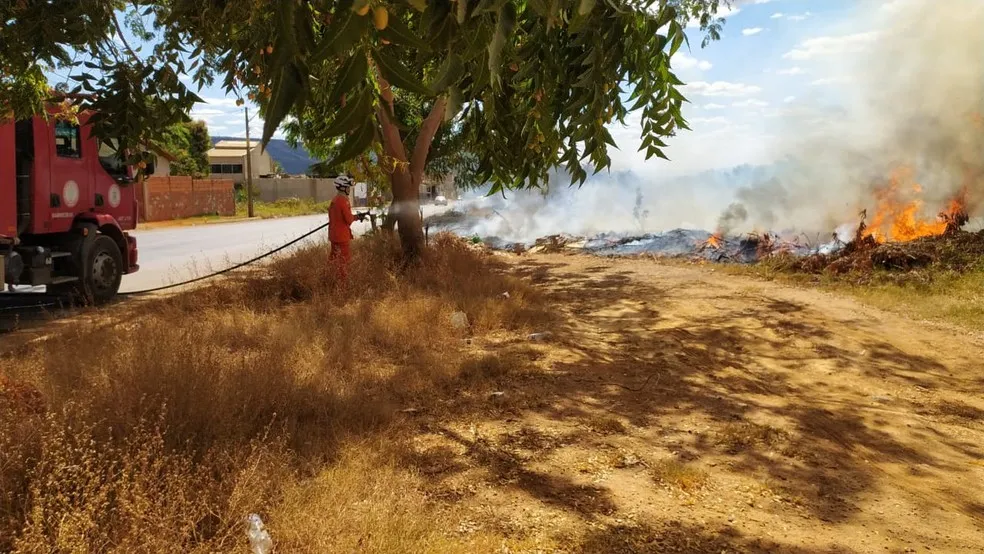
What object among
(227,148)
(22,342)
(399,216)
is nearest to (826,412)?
(399,216)

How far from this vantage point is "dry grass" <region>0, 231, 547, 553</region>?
2.64m

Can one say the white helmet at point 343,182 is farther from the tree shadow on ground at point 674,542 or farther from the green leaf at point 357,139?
the green leaf at point 357,139

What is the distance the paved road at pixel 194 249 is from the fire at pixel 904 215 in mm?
12107

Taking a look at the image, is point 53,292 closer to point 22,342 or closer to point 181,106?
point 22,342

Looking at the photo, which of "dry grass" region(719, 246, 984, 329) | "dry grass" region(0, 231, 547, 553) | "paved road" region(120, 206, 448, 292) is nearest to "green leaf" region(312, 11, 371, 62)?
"dry grass" region(0, 231, 547, 553)

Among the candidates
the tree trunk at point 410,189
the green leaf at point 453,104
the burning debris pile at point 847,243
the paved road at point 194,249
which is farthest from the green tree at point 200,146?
the green leaf at point 453,104

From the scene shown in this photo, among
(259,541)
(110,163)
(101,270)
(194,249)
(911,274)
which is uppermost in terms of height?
(110,163)

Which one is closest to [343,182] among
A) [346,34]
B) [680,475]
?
[680,475]

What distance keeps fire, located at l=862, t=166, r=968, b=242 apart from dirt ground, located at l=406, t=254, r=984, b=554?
6810 millimetres

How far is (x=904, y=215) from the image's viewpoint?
47.4ft

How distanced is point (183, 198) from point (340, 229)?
26974mm

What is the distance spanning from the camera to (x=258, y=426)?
12.6 feet

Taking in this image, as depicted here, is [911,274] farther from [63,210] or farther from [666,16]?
[63,210]

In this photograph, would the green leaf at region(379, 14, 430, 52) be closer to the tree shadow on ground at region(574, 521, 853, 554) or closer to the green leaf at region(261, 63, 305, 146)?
the green leaf at region(261, 63, 305, 146)
